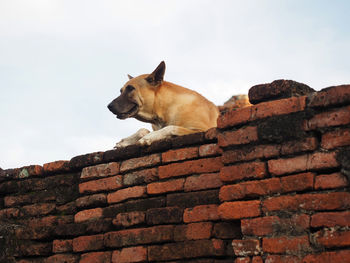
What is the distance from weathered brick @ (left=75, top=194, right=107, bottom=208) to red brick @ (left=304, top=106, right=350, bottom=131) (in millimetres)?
1783

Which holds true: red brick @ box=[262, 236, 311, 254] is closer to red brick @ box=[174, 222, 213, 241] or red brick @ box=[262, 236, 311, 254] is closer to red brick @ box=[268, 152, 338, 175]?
red brick @ box=[268, 152, 338, 175]

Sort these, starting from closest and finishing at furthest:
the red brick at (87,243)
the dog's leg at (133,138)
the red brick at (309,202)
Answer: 1. the red brick at (309,202)
2. the red brick at (87,243)
3. the dog's leg at (133,138)

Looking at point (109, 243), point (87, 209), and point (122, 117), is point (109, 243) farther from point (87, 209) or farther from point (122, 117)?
point (122, 117)

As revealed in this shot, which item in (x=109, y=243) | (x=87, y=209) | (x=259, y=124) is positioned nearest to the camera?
(x=259, y=124)

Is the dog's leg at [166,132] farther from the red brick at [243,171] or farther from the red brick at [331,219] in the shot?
the red brick at [331,219]

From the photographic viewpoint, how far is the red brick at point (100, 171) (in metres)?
4.00

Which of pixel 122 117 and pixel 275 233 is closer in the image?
pixel 275 233

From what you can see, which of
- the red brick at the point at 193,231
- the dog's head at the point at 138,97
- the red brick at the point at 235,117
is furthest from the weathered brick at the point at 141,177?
the dog's head at the point at 138,97

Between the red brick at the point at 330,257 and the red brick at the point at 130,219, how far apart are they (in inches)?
52.1

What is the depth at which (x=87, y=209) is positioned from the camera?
13.3 ft

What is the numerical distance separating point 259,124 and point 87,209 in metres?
1.70

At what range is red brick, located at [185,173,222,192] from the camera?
3459 mm

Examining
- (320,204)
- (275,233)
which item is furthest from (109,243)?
(320,204)

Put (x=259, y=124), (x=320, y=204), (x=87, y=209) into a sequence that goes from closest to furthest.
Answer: (x=320, y=204), (x=259, y=124), (x=87, y=209)
